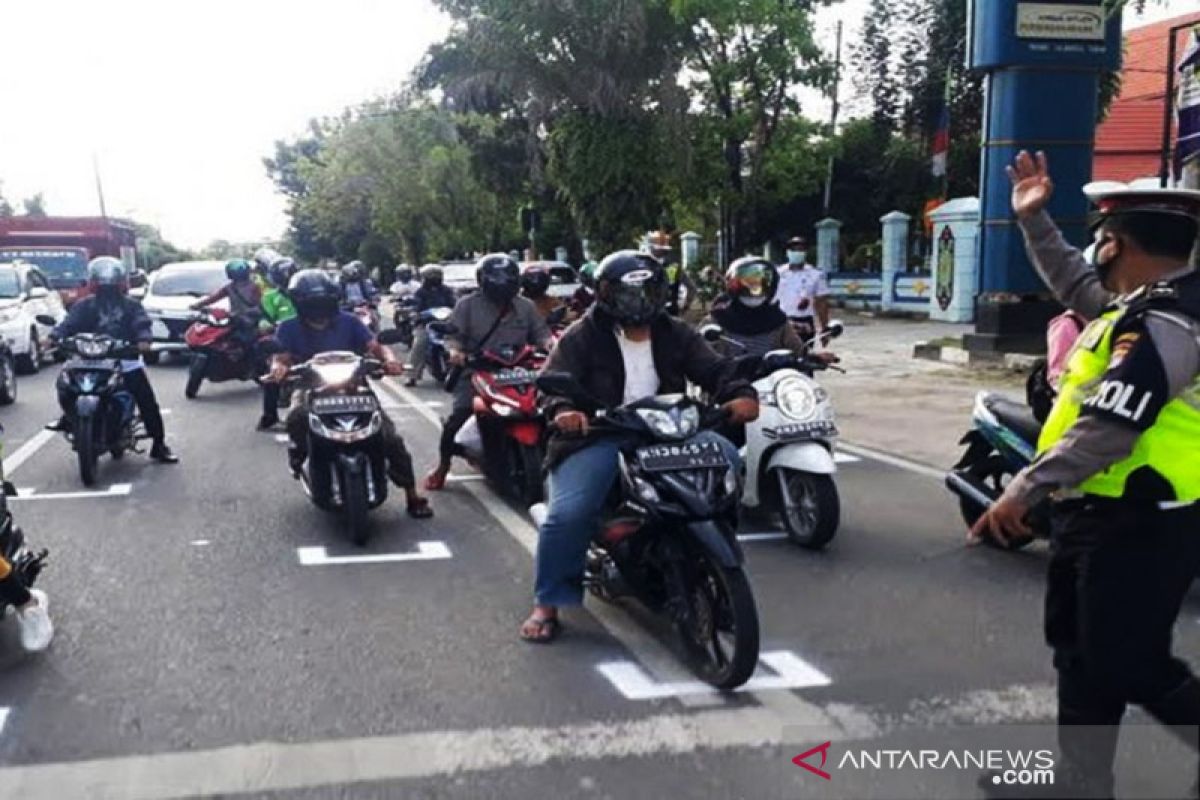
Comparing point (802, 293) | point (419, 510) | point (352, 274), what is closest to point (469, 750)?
point (419, 510)

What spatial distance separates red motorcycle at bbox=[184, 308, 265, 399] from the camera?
1350 cm

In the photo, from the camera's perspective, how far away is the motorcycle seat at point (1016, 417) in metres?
5.84

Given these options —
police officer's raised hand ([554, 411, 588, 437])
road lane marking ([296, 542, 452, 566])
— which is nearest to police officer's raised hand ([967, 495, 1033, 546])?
police officer's raised hand ([554, 411, 588, 437])

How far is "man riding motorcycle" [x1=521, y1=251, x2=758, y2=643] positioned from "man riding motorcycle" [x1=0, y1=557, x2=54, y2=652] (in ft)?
6.31

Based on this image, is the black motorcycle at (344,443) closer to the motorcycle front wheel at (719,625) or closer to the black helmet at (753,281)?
the black helmet at (753,281)

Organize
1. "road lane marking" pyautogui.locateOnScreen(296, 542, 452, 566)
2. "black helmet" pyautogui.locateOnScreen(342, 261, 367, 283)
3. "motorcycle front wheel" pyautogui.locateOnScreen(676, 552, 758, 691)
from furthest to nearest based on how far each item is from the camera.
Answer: "black helmet" pyautogui.locateOnScreen(342, 261, 367, 283) → "road lane marking" pyautogui.locateOnScreen(296, 542, 452, 566) → "motorcycle front wheel" pyautogui.locateOnScreen(676, 552, 758, 691)

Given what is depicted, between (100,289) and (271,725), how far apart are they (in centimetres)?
590

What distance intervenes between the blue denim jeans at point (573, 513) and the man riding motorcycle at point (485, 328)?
3.37 metres

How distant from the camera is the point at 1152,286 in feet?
9.61

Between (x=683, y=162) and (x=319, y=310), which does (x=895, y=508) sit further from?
(x=683, y=162)

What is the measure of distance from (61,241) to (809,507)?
25.3 meters

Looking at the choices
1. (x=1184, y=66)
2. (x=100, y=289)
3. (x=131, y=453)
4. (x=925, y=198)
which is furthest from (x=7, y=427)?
(x=925, y=198)

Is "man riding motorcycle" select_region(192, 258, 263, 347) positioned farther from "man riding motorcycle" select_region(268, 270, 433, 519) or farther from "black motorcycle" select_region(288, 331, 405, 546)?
"black motorcycle" select_region(288, 331, 405, 546)

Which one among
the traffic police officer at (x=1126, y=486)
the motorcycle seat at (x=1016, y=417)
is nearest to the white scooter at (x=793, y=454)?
the motorcycle seat at (x=1016, y=417)
